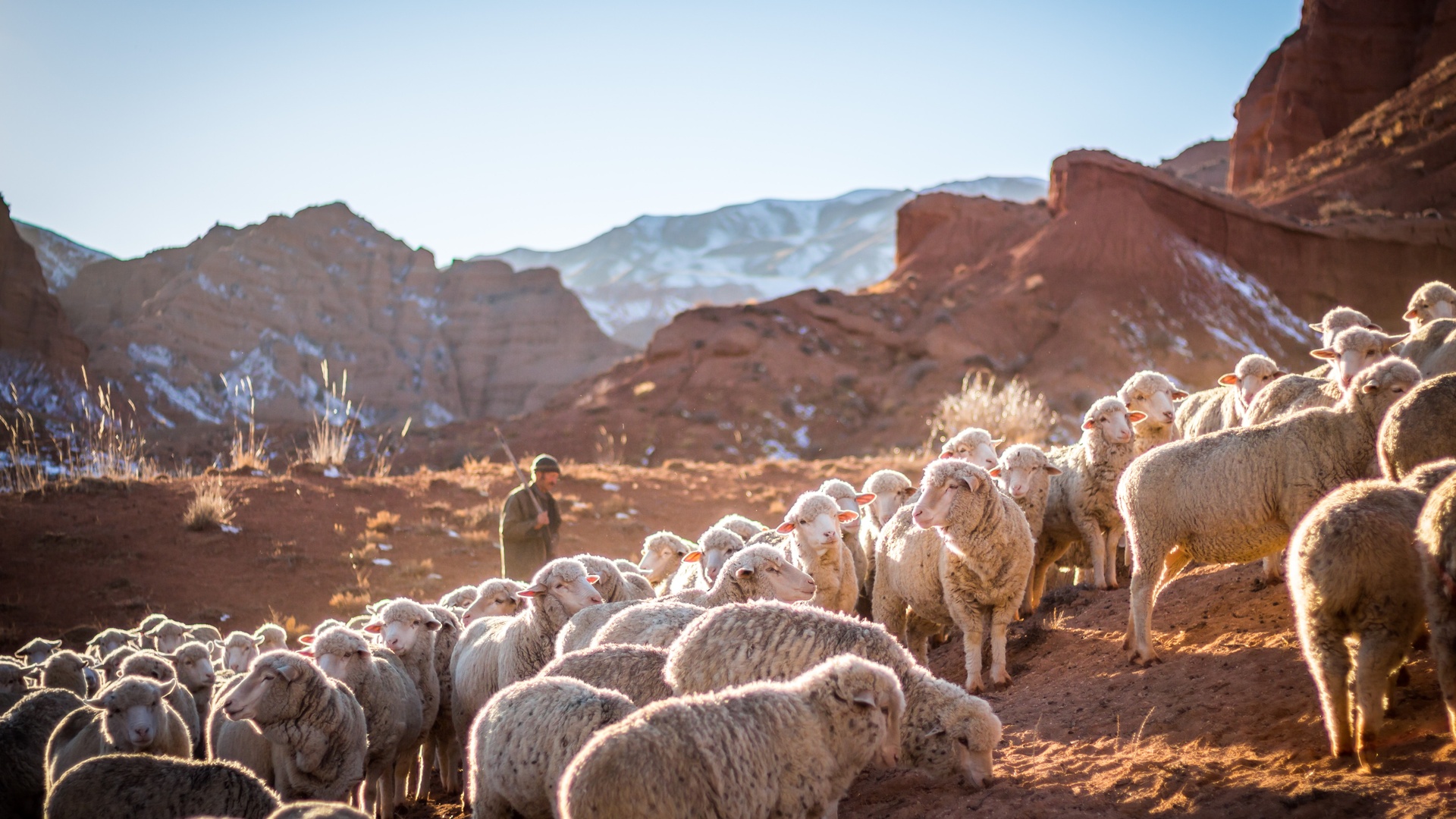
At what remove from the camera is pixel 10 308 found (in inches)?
1534

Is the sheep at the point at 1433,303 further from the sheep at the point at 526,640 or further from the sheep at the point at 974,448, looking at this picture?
the sheep at the point at 526,640

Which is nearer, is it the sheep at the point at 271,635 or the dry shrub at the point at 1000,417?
the sheep at the point at 271,635

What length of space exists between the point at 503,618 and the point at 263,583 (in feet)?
25.2

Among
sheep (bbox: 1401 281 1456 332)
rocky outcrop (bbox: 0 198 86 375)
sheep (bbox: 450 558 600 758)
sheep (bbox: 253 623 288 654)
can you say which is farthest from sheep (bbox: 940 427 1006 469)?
rocky outcrop (bbox: 0 198 86 375)

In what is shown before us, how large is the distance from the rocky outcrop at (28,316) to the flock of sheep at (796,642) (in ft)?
120

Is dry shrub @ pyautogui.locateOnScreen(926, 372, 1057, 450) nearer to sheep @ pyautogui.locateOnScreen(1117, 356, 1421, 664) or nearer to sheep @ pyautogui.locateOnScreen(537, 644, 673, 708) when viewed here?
sheep @ pyautogui.locateOnScreen(1117, 356, 1421, 664)

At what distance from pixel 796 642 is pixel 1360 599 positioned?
259 centimetres

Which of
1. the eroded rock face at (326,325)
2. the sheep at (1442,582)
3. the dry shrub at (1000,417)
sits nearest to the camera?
the sheep at (1442,582)

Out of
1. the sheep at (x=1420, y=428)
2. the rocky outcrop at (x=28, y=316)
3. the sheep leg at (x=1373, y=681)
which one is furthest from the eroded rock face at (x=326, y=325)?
the sheep leg at (x=1373, y=681)

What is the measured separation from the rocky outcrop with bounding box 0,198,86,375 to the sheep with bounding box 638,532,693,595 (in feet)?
130

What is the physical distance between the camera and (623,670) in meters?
5.08

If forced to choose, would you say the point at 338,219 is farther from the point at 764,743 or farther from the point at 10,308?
the point at 764,743

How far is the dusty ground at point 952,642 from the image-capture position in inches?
168

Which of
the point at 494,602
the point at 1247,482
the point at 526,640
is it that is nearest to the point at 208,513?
the point at 494,602
